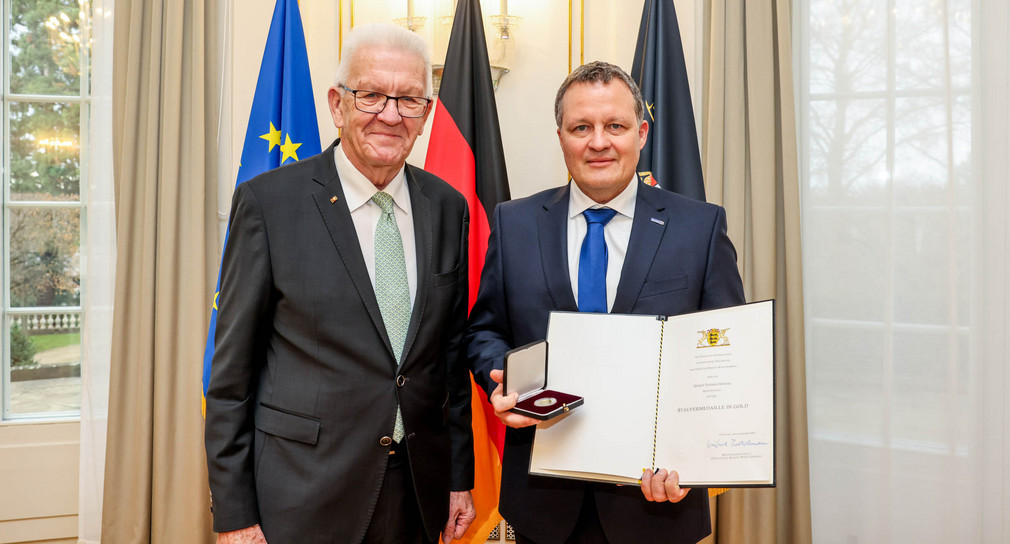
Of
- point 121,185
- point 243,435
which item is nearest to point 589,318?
point 243,435

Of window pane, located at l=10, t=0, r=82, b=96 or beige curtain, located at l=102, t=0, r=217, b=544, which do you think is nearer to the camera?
beige curtain, located at l=102, t=0, r=217, b=544

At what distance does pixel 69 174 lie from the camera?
10.2 feet

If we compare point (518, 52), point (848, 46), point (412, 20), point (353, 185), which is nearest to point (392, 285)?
point (353, 185)

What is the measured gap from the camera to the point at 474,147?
290cm

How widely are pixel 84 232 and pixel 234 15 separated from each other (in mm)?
1286

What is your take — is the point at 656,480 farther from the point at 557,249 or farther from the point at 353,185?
the point at 353,185

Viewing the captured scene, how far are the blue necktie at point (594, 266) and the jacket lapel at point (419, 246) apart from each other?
0.38 meters

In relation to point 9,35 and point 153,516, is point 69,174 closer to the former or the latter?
point 9,35

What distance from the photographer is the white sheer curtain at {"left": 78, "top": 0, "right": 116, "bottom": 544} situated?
114 inches

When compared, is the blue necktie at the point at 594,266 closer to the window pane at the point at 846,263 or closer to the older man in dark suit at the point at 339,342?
the older man in dark suit at the point at 339,342

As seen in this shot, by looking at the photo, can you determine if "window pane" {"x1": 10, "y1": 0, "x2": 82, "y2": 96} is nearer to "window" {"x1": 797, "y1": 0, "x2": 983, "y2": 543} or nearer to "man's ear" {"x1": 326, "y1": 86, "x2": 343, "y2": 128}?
"man's ear" {"x1": 326, "y1": 86, "x2": 343, "y2": 128}

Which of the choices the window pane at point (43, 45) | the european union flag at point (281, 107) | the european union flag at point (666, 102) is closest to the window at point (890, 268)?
the european union flag at point (666, 102)

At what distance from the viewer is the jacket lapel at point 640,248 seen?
1.46 m

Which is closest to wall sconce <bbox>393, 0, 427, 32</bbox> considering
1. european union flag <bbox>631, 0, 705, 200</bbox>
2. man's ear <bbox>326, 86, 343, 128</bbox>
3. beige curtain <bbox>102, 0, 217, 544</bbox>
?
beige curtain <bbox>102, 0, 217, 544</bbox>
